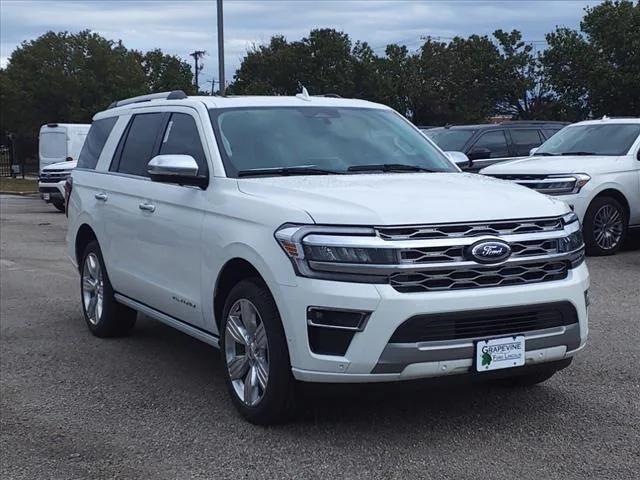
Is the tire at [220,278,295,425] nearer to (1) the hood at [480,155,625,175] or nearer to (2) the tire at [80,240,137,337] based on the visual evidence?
(2) the tire at [80,240,137,337]

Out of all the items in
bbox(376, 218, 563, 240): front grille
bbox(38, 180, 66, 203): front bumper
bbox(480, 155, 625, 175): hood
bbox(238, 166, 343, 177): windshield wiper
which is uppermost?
bbox(238, 166, 343, 177): windshield wiper

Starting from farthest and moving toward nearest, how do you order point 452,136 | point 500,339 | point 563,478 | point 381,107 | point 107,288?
1. point 452,136
2. point 107,288
3. point 381,107
4. point 500,339
5. point 563,478

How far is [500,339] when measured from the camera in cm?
470

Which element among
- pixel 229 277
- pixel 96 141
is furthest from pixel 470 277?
pixel 96 141

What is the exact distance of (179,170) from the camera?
5.64 metres

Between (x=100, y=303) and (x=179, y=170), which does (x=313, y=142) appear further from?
(x=100, y=303)

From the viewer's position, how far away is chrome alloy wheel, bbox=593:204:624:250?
1168 centimetres

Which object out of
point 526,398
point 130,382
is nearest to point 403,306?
point 526,398

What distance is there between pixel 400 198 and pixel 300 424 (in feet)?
4.57

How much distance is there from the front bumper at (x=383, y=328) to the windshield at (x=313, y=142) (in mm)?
1348

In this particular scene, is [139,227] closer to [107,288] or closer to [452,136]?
[107,288]

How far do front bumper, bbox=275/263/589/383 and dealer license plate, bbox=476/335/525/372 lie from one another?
0.05 meters

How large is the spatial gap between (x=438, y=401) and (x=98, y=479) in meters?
2.09

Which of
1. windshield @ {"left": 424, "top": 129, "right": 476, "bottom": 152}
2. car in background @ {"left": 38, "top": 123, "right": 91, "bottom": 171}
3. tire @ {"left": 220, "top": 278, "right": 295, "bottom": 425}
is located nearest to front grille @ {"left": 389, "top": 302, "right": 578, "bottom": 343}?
tire @ {"left": 220, "top": 278, "right": 295, "bottom": 425}
